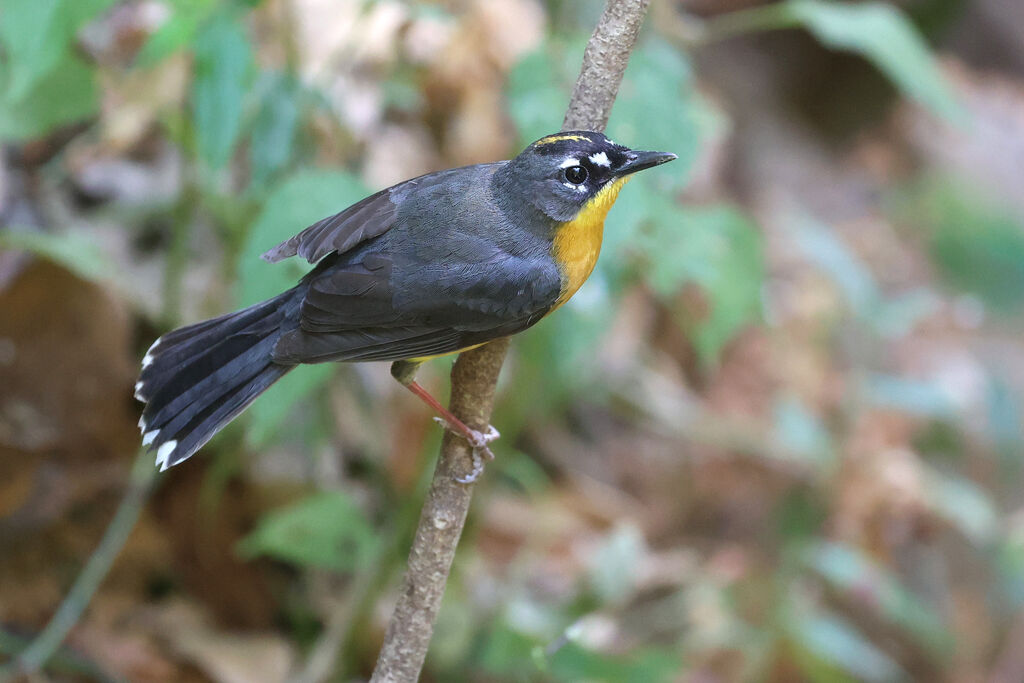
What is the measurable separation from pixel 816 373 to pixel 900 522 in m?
1.85

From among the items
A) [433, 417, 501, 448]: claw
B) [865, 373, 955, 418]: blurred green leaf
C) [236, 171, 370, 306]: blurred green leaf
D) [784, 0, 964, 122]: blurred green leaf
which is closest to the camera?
[433, 417, 501, 448]: claw

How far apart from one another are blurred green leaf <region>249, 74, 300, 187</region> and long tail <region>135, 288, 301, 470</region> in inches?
29.9

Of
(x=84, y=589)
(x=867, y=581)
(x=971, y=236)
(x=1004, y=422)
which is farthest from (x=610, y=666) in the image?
(x=971, y=236)

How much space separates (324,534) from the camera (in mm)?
3793

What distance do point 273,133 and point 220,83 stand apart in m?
0.41

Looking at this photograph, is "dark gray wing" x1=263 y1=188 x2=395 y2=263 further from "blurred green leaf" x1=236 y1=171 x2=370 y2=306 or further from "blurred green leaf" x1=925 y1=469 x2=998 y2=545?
"blurred green leaf" x1=925 y1=469 x2=998 y2=545

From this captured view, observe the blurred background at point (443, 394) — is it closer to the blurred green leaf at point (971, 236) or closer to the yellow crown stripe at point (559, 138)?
the yellow crown stripe at point (559, 138)

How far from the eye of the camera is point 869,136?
35.0 ft

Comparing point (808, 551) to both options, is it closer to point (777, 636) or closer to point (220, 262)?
point (777, 636)

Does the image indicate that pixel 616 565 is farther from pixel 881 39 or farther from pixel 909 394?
pixel 909 394

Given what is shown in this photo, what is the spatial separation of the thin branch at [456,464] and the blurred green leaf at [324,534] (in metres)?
1.23

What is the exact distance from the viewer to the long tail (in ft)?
9.44

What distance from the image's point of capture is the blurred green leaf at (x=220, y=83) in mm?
3201

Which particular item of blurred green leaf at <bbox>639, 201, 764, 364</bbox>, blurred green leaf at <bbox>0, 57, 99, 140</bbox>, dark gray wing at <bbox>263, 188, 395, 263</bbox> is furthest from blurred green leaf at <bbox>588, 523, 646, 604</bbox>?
blurred green leaf at <bbox>0, 57, 99, 140</bbox>
